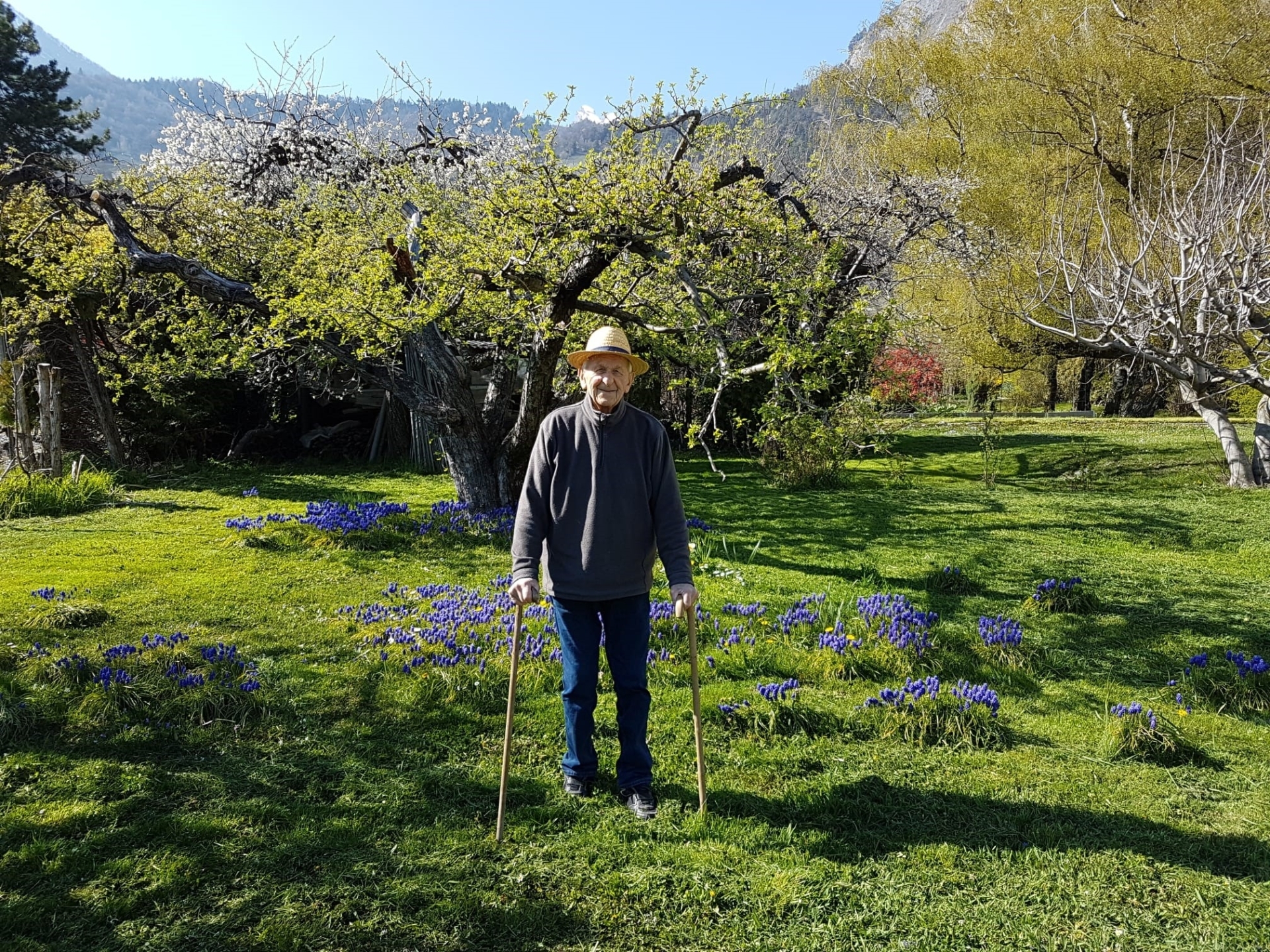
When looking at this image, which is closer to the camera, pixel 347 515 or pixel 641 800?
pixel 641 800

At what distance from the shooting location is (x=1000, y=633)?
5.34m

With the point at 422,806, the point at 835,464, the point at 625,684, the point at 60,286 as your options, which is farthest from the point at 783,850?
the point at 60,286

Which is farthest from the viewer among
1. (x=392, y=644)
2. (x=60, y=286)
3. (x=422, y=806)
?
(x=60, y=286)

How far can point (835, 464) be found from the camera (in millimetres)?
12164

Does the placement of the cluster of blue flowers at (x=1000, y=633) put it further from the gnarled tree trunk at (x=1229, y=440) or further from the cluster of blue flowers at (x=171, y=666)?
the gnarled tree trunk at (x=1229, y=440)

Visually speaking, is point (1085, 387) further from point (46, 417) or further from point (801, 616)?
point (46, 417)

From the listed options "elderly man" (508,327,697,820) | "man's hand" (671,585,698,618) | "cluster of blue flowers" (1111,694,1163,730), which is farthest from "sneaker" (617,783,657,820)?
"cluster of blue flowers" (1111,694,1163,730)

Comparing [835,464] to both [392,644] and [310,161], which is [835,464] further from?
[310,161]

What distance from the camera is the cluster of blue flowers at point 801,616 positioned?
222 inches

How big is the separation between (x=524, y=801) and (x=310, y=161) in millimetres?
15048

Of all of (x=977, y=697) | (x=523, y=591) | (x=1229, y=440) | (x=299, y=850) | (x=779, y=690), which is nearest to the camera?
(x=299, y=850)

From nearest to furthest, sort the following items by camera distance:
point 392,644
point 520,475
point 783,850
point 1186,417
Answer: point 783,850 < point 392,644 < point 520,475 < point 1186,417

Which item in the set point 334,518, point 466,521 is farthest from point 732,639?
point 334,518

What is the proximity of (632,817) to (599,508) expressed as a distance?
1384mm
